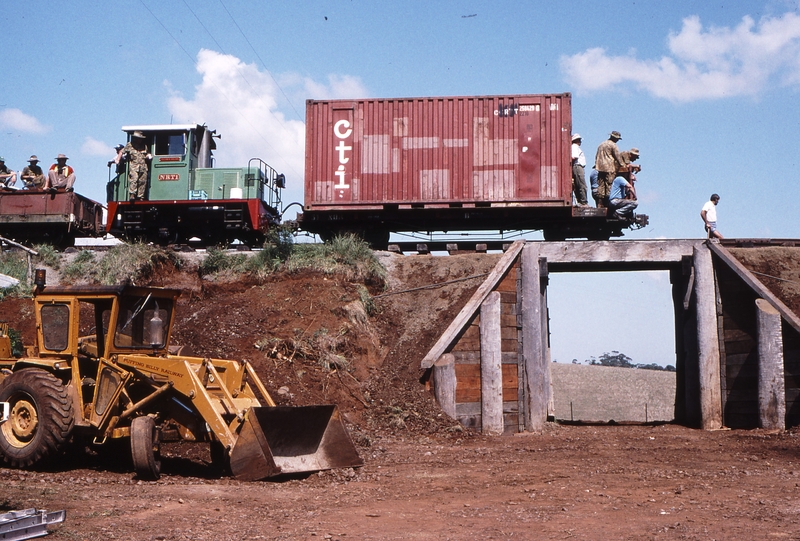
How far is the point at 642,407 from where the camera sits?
33562 millimetres

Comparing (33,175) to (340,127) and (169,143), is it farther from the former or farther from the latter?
(340,127)

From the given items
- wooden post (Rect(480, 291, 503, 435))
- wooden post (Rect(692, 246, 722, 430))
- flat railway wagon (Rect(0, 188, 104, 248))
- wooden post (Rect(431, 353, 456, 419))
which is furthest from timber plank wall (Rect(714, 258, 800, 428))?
flat railway wagon (Rect(0, 188, 104, 248))

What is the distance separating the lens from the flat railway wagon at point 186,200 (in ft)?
64.8

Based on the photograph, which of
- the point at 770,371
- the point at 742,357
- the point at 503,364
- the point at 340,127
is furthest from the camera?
the point at 340,127

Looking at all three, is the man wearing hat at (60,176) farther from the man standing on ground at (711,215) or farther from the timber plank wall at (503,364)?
the man standing on ground at (711,215)

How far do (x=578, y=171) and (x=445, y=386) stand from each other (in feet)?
23.6

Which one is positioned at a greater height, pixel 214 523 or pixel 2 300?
pixel 2 300

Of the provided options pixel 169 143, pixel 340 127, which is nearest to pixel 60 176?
pixel 169 143

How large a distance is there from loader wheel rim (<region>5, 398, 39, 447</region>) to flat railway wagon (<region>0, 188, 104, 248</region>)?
446 inches

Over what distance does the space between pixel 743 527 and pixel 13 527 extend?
5.68m

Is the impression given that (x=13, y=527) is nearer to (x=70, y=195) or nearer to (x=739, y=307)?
(x=739, y=307)

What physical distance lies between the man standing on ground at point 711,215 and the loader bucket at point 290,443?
11463 millimetres

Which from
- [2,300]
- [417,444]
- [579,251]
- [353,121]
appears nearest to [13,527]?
[417,444]

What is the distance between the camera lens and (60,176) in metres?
20.9
